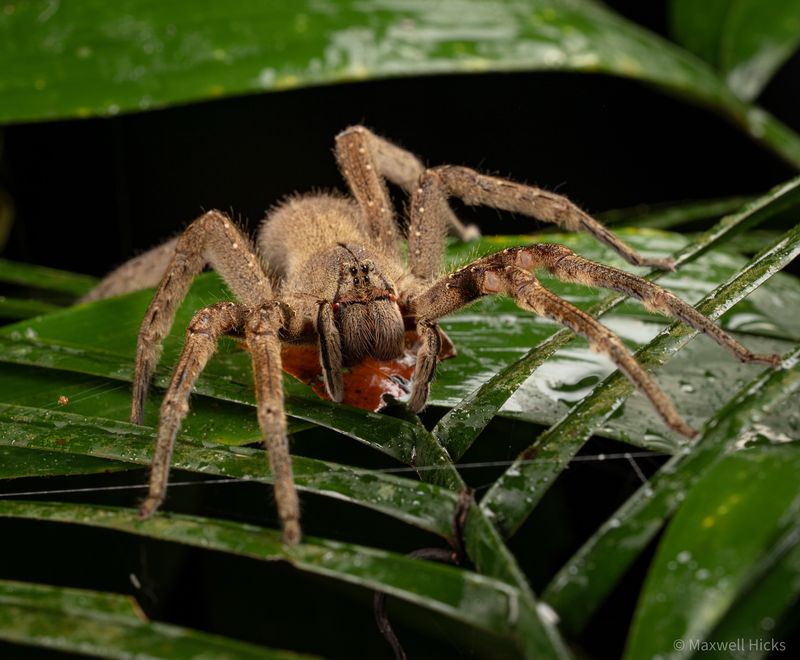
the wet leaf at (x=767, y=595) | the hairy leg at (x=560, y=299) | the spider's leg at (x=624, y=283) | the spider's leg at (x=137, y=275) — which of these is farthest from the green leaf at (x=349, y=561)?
the spider's leg at (x=137, y=275)

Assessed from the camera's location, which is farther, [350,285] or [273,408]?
[350,285]

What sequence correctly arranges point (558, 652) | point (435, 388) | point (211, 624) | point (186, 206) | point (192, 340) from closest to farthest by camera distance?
point (558, 652)
point (192, 340)
point (435, 388)
point (211, 624)
point (186, 206)

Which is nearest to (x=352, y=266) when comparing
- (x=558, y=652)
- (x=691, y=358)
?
(x=691, y=358)

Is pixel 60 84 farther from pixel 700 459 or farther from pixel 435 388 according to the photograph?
pixel 700 459

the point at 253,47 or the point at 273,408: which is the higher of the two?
the point at 253,47

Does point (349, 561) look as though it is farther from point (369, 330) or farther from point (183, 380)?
point (369, 330)

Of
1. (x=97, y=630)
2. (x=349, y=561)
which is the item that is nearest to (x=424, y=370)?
(x=349, y=561)
